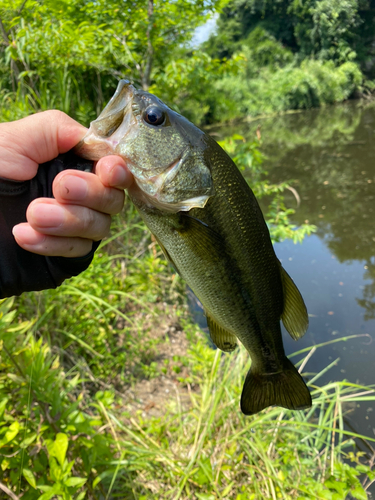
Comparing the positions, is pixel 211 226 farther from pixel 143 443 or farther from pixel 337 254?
pixel 337 254

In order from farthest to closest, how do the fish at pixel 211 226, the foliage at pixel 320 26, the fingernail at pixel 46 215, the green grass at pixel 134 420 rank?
the foliage at pixel 320 26 < the green grass at pixel 134 420 < the fish at pixel 211 226 < the fingernail at pixel 46 215

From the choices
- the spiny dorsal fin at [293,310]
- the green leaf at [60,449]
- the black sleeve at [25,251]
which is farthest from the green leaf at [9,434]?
the spiny dorsal fin at [293,310]

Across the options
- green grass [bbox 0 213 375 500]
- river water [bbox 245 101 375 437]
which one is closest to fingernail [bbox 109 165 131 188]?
green grass [bbox 0 213 375 500]

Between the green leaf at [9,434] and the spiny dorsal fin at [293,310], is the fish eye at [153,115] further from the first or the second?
the green leaf at [9,434]

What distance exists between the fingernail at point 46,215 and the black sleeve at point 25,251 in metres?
0.15

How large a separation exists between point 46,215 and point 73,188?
129 millimetres

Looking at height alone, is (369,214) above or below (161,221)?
below

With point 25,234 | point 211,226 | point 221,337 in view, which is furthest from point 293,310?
point 25,234

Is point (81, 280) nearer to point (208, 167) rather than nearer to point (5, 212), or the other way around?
point (5, 212)

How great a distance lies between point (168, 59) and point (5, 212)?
177 inches

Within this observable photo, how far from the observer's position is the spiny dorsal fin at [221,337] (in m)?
1.52

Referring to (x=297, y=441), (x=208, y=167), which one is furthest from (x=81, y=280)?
→ (x=297, y=441)

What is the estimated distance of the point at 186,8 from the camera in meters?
3.75

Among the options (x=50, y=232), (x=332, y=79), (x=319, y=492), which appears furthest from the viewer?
(x=332, y=79)
